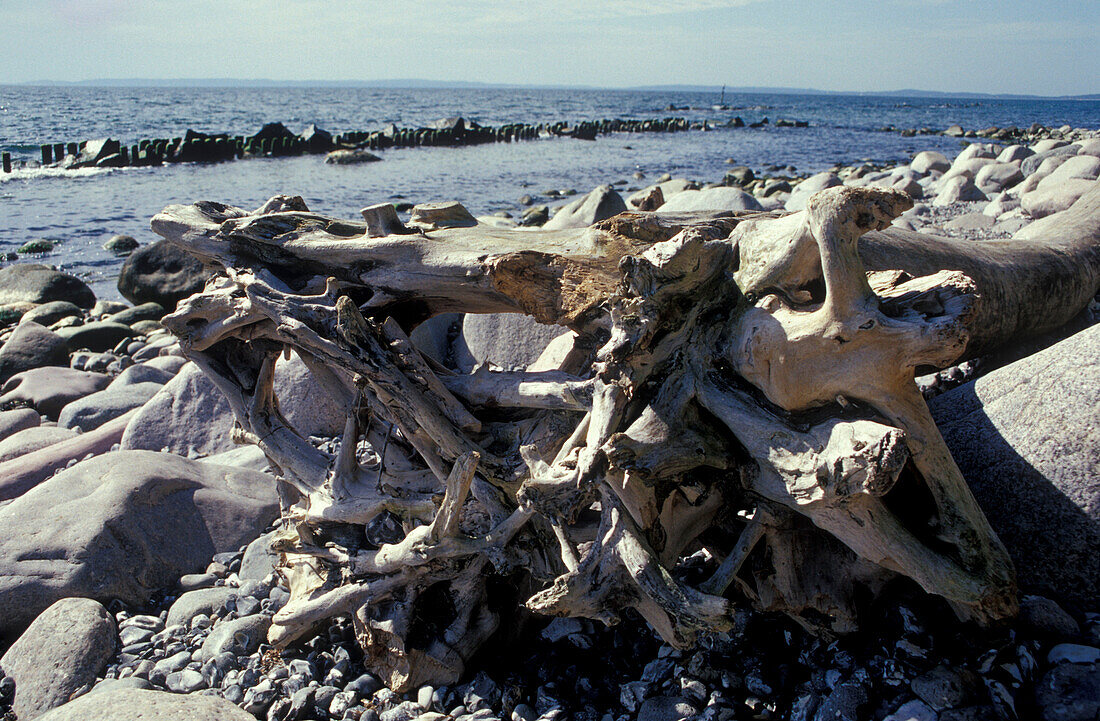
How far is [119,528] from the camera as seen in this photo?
4047mm

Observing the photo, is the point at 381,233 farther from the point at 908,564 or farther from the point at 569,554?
the point at 908,564

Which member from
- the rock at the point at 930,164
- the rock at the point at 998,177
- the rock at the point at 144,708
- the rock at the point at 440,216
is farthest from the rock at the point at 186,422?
the rock at the point at 930,164

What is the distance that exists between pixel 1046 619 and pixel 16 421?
752 centimetres

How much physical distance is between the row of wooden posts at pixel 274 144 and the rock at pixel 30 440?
23630 millimetres

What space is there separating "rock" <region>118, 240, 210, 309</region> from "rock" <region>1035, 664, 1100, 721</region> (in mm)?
10094

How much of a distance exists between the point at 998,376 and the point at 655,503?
1695mm

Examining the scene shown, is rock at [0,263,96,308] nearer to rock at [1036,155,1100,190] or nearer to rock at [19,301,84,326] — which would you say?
rock at [19,301,84,326]

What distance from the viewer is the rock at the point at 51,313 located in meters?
9.85

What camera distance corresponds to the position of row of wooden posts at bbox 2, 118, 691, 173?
1061 inches

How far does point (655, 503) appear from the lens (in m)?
2.64

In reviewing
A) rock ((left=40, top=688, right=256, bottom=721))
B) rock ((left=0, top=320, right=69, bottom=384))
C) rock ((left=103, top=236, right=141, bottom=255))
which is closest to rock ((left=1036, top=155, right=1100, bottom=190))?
rock ((left=40, top=688, right=256, bottom=721))

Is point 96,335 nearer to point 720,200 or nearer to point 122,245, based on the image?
point 122,245

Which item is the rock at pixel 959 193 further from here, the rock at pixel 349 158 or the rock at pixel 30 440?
the rock at pixel 349 158

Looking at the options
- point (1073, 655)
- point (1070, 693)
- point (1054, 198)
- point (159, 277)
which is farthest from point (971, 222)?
point (159, 277)
